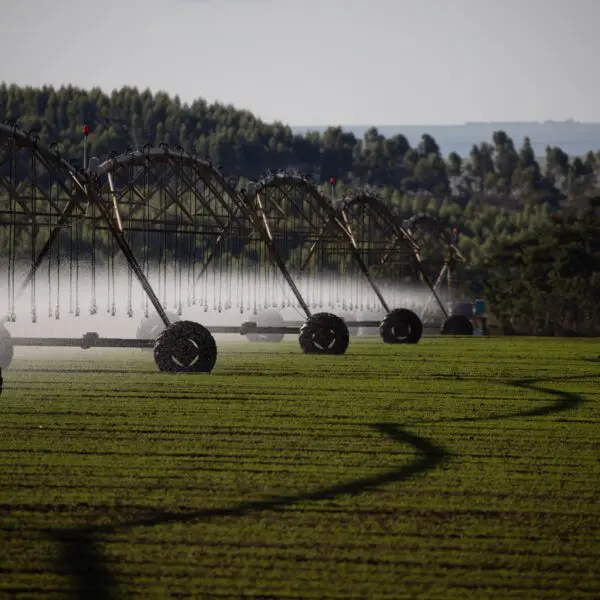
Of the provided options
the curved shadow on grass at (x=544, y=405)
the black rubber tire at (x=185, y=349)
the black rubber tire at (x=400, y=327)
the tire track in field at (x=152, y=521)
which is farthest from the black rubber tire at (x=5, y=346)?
the black rubber tire at (x=400, y=327)

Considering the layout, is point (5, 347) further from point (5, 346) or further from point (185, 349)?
point (185, 349)

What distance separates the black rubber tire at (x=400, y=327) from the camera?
4462 centimetres

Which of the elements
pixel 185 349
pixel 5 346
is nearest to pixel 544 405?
pixel 185 349

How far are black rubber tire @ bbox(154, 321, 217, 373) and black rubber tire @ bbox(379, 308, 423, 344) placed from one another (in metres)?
17.8

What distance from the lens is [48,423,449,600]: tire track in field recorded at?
8867mm

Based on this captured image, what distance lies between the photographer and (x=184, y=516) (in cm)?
1109

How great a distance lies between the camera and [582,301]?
3017 inches

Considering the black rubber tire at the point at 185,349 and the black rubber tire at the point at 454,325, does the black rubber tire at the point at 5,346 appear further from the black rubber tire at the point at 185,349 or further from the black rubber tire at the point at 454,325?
the black rubber tire at the point at 454,325

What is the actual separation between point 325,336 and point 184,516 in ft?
80.3

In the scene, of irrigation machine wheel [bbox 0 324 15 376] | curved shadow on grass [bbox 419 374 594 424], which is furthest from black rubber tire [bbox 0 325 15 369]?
curved shadow on grass [bbox 419 374 594 424]

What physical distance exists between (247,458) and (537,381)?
1408 centimetres

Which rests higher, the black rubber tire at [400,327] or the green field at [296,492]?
the black rubber tire at [400,327]

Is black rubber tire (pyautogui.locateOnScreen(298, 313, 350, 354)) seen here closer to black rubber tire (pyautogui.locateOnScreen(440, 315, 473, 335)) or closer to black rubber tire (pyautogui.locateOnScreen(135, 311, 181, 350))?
black rubber tire (pyautogui.locateOnScreen(135, 311, 181, 350))

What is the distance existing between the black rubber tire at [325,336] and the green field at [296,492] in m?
10.5
